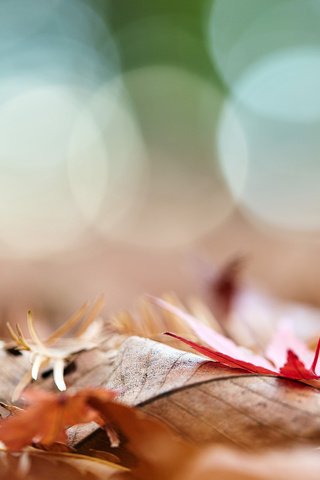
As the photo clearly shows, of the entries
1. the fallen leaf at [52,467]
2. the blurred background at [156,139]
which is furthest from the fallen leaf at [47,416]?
the blurred background at [156,139]

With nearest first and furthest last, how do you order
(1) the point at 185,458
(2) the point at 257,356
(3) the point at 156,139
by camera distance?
(1) the point at 185,458 → (2) the point at 257,356 → (3) the point at 156,139

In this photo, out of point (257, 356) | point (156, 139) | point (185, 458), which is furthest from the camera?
point (156, 139)

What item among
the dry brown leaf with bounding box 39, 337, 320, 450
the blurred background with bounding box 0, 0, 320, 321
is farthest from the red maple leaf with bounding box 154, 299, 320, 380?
the blurred background with bounding box 0, 0, 320, 321

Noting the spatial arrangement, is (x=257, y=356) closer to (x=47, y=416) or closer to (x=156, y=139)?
(x=47, y=416)

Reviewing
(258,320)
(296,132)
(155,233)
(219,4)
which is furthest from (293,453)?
(219,4)

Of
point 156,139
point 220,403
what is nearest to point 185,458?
point 220,403

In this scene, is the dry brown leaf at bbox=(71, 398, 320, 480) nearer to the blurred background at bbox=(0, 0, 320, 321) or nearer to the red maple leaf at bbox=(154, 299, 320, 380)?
the red maple leaf at bbox=(154, 299, 320, 380)
